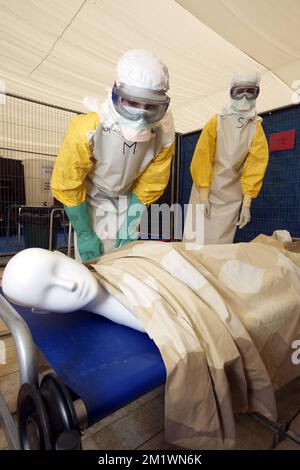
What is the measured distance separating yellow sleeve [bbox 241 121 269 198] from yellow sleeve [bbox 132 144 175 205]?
688 millimetres

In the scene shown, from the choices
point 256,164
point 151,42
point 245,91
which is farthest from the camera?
point 151,42

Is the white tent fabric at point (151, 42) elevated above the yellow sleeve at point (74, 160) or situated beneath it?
elevated above

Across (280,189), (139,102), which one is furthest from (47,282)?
(280,189)

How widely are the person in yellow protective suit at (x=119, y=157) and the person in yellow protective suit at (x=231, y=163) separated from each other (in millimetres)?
605

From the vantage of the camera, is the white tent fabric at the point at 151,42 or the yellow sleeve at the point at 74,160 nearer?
the yellow sleeve at the point at 74,160

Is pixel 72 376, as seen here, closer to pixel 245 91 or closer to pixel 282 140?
pixel 245 91

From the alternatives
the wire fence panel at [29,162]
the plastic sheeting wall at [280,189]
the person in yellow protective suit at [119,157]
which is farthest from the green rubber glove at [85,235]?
the wire fence panel at [29,162]

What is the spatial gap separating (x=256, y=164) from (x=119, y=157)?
982mm

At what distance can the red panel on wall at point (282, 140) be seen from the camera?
197 cm

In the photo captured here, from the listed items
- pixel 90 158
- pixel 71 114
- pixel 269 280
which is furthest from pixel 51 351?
pixel 71 114

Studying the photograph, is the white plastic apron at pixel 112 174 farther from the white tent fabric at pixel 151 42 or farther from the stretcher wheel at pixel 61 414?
the white tent fabric at pixel 151 42

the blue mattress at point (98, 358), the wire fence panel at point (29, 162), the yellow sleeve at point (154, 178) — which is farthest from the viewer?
the wire fence panel at point (29, 162)

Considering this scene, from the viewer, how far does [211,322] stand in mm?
635
